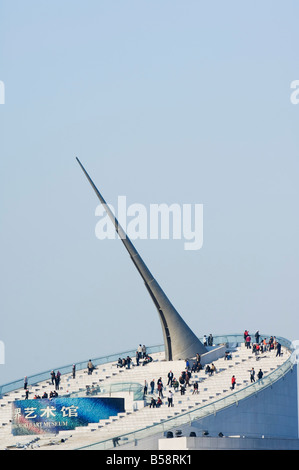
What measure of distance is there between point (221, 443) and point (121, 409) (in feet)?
31.1

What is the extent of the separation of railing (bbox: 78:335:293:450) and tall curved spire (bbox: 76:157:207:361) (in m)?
3.39

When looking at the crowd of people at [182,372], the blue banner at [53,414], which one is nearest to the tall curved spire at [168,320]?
the crowd of people at [182,372]

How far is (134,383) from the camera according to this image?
6462 centimetres

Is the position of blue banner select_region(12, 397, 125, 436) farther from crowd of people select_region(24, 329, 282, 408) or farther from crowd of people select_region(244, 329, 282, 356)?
crowd of people select_region(244, 329, 282, 356)

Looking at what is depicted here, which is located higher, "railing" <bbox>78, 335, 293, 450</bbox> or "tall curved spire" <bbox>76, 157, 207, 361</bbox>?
"tall curved spire" <bbox>76, 157, 207, 361</bbox>

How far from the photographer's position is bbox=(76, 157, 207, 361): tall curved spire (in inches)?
2938

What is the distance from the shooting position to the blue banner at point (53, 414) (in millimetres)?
60250

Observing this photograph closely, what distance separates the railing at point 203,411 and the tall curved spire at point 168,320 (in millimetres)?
3389

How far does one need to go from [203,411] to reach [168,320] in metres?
16.4

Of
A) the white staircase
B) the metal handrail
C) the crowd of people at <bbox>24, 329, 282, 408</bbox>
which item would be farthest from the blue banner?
the metal handrail

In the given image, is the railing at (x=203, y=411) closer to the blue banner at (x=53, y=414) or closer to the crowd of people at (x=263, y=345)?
the crowd of people at (x=263, y=345)

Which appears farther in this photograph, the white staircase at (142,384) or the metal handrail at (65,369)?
the metal handrail at (65,369)
